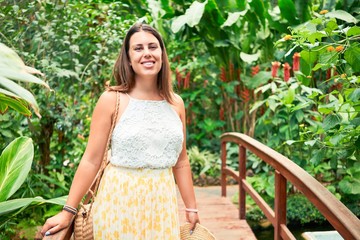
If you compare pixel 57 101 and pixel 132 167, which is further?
pixel 57 101

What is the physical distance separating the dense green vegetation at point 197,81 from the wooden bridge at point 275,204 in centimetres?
30

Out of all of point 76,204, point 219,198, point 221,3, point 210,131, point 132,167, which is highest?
point 221,3

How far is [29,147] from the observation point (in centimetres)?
203

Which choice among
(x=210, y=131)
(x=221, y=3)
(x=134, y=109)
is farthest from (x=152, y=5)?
(x=134, y=109)

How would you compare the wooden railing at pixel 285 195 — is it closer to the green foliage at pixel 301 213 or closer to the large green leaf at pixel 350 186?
the large green leaf at pixel 350 186

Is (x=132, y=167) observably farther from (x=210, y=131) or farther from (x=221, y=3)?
(x=210, y=131)

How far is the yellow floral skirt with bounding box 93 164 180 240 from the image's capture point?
173 cm

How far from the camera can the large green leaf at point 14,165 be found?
1.94 meters

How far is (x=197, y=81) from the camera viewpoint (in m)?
7.23

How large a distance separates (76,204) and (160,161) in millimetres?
335

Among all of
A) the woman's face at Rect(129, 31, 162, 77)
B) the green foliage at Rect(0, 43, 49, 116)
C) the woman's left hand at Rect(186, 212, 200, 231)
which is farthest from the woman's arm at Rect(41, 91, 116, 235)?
the green foliage at Rect(0, 43, 49, 116)

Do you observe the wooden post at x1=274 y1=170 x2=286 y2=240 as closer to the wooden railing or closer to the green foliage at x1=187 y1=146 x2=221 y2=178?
the wooden railing

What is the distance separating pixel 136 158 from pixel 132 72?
335 millimetres

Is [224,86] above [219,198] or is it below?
above
